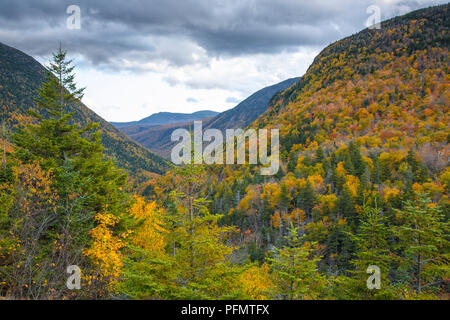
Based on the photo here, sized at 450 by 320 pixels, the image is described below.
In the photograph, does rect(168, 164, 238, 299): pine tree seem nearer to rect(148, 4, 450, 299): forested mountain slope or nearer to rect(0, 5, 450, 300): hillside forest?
rect(0, 5, 450, 300): hillside forest

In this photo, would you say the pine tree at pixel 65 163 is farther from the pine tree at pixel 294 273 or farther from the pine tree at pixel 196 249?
the pine tree at pixel 294 273

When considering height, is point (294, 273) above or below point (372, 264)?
below

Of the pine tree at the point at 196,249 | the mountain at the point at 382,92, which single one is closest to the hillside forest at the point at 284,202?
the pine tree at the point at 196,249

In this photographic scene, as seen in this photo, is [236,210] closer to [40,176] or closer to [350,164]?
[350,164]

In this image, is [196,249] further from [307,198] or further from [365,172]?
[365,172]

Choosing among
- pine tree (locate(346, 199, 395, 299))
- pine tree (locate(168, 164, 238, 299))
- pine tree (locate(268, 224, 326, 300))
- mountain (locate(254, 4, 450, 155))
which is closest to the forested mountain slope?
pine tree (locate(346, 199, 395, 299))

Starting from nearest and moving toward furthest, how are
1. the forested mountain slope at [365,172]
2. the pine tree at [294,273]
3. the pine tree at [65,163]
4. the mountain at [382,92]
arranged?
the pine tree at [294,273] < the forested mountain slope at [365,172] < the pine tree at [65,163] < the mountain at [382,92]

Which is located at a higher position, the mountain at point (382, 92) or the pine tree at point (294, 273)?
the mountain at point (382, 92)

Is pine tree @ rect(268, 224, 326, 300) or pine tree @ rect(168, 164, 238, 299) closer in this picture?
pine tree @ rect(168, 164, 238, 299)

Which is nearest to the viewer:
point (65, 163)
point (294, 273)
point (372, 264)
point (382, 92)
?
point (294, 273)

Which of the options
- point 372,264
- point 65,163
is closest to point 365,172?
point 372,264

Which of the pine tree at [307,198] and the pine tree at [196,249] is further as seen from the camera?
the pine tree at [307,198]

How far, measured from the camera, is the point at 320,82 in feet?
567

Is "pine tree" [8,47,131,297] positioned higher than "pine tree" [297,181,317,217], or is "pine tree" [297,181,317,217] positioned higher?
"pine tree" [8,47,131,297]
